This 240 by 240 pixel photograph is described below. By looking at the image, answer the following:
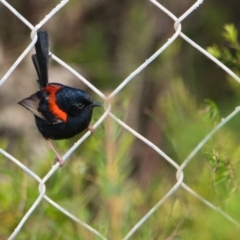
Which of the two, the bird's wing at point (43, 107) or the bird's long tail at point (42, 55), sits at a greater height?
the bird's long tail at point (42, 55)

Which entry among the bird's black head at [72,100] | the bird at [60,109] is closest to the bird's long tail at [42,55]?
the bird at [60,109]

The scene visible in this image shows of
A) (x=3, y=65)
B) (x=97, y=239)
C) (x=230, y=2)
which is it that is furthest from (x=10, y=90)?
(x=97, y=239)

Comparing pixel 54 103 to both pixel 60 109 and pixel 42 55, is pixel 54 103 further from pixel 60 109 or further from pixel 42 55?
pixel 42 55

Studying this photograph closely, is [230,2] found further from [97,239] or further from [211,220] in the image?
[211,220]

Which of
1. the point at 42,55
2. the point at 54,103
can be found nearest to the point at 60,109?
the point at 54,103

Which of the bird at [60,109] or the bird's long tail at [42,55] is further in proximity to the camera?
the bird at [60,109]

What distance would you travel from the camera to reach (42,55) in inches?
70.4

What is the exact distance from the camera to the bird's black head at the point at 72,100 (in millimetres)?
2016

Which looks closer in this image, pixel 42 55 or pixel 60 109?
pixel 42 55

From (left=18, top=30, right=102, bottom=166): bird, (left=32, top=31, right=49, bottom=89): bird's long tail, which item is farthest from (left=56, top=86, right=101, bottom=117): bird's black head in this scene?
(left=32, top=31, right=49, bottom=89): bird's long tail

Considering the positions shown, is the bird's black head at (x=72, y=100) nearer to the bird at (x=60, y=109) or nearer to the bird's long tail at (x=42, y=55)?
the bird at (x=60, y=109)

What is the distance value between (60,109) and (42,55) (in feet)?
1.13

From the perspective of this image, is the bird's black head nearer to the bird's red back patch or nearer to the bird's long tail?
the bird's red back patch

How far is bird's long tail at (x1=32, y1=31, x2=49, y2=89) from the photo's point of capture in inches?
68.4
